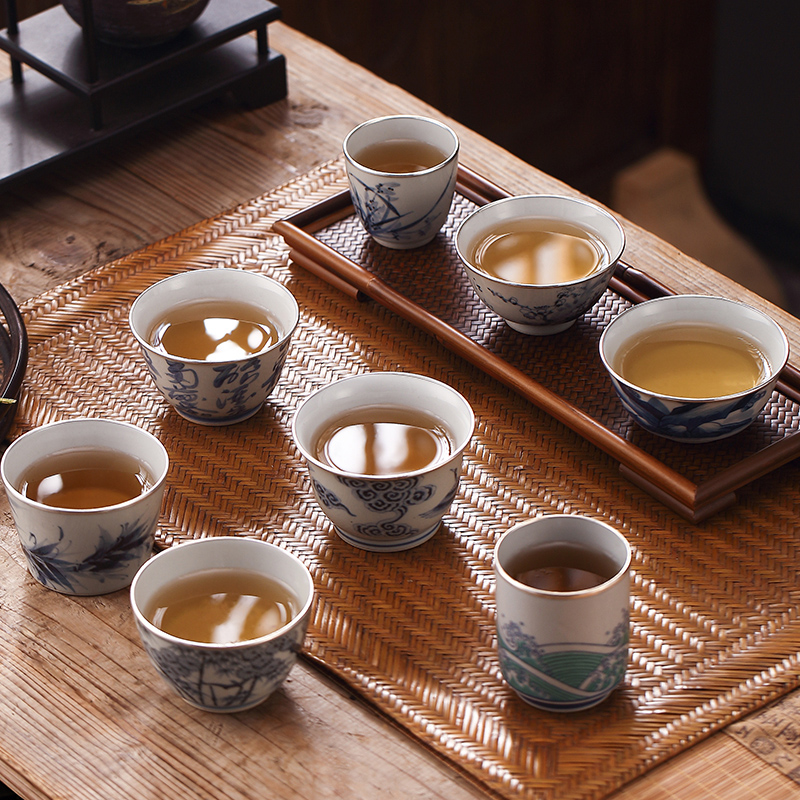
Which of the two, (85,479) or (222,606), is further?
(85,479)

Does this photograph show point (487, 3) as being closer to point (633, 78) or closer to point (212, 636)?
point (633, 78)

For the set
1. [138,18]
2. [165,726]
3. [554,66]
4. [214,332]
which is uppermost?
[138,18]

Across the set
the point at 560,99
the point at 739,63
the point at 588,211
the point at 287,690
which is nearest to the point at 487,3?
the point at 560,99

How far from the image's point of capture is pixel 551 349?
132 cm

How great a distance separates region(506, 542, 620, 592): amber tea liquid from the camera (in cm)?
97

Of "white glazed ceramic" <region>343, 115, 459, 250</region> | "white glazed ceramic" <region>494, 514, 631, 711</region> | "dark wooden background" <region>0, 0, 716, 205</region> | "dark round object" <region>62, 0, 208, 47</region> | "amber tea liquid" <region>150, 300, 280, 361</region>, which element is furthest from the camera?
"dark wooden background" <region>0, 0, 716, 205</region>

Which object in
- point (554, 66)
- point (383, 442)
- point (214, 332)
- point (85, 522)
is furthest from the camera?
point (554, 66)

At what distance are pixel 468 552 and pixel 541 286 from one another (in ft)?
1.01

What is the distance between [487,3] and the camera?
3182mm

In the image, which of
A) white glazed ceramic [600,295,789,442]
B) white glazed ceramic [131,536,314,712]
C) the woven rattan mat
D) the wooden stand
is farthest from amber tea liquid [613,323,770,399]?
the wooden stand

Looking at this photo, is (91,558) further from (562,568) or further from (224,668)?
(562,568)

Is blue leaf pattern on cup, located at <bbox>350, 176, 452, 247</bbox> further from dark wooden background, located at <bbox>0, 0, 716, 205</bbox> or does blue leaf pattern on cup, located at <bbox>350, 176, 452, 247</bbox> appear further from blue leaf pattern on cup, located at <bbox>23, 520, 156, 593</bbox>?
→ dark wooden background, located at <bbox>0, 0, 716, 205</bbox>

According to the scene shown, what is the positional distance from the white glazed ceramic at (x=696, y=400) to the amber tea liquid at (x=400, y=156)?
396 mm

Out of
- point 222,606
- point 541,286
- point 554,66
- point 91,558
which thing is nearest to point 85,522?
Answer: point 91,558
